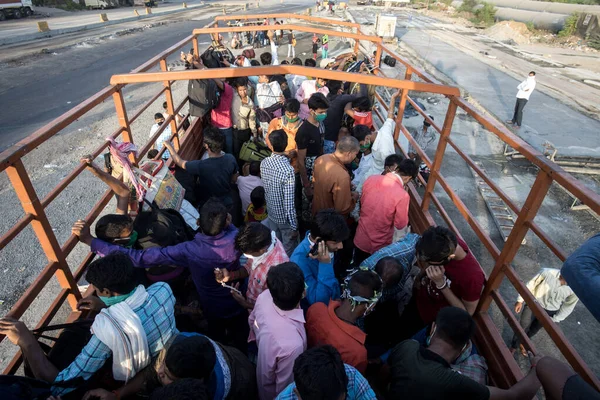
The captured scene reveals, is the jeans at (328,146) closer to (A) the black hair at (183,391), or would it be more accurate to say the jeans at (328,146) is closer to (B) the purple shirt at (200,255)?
(B) the purple shirt at (200,255)

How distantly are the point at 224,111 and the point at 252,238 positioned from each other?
303 centimetres

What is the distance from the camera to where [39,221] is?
7.07ft

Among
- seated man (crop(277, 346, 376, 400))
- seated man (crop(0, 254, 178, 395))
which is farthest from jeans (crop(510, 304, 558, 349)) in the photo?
seated man (crop(0, 254, 178, 395))

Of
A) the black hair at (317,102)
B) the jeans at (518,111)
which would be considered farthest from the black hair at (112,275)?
the jeans at (518,111)

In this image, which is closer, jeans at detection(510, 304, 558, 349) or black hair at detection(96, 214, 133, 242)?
black hair at detection(96, 214, 133, 242)

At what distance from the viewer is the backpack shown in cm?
279

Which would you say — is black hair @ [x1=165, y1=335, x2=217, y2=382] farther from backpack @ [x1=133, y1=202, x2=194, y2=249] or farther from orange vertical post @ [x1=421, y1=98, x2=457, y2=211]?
orange vertical post @ [x1=421, y1=98, x2=457, y2=211]

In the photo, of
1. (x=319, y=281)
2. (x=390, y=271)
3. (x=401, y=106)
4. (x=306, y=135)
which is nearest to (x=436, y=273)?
(x=390, y=271)

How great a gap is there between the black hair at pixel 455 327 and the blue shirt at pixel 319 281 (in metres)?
0.77

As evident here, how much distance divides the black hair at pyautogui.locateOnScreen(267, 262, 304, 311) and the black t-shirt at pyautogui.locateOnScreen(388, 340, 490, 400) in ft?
2.25

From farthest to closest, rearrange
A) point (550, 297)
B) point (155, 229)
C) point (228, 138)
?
point (228, 138), point (550, 297), point (155, 229)

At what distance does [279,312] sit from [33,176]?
6.93 metres

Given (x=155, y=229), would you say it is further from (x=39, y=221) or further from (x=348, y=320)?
(x=348, y=320)

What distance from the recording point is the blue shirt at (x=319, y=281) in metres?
2.58
